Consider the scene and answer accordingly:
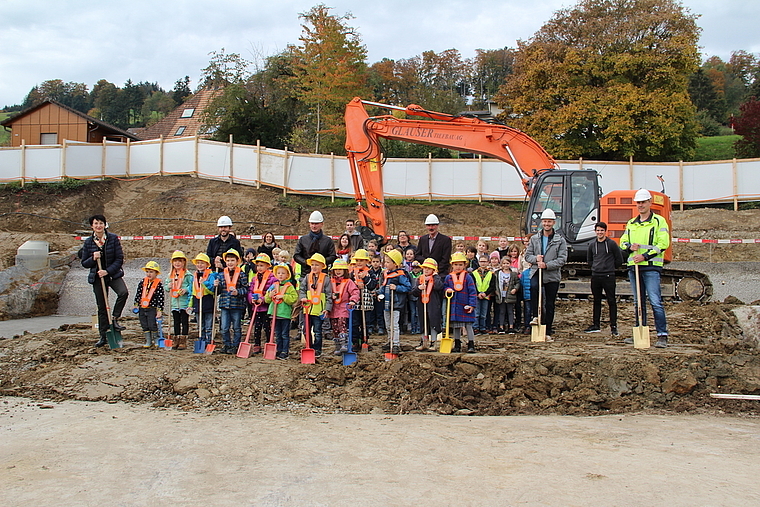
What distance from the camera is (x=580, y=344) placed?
997 cm

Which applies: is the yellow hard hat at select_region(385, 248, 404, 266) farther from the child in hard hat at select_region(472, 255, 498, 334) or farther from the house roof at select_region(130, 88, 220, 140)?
the house roof at select_region(130, 88, 220, 140)

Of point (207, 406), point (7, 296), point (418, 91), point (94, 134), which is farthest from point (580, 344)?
point (94, 134)

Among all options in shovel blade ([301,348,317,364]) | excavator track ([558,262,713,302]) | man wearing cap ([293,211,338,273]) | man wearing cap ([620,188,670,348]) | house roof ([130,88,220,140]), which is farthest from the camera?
house roof ([130,88,220,140])

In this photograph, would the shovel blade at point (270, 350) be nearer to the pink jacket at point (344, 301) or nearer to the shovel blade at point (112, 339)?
the pink jacket at point (344, 301)

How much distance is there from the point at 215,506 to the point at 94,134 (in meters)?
36.9

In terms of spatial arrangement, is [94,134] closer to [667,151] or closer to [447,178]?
[447,178]

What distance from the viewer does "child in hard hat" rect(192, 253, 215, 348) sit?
1017cm

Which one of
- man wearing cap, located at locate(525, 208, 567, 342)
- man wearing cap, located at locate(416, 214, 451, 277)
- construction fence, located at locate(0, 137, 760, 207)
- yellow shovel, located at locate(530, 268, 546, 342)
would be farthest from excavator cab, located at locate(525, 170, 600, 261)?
construction fence, located at locate(0, 137, 760, 207)

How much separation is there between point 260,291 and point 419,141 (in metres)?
7.41

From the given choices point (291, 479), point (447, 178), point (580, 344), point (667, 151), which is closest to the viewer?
point (291, 479)

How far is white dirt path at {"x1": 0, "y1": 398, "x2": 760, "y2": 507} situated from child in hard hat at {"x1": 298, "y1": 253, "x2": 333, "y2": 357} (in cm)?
250

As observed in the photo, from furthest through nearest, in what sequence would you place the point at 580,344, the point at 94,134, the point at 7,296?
the point at 94,134, the point at 7,296, the point at 580,344

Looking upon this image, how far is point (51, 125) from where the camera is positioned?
120 feet

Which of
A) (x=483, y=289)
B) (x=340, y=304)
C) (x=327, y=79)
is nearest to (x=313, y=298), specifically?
(x=340, y=304)
